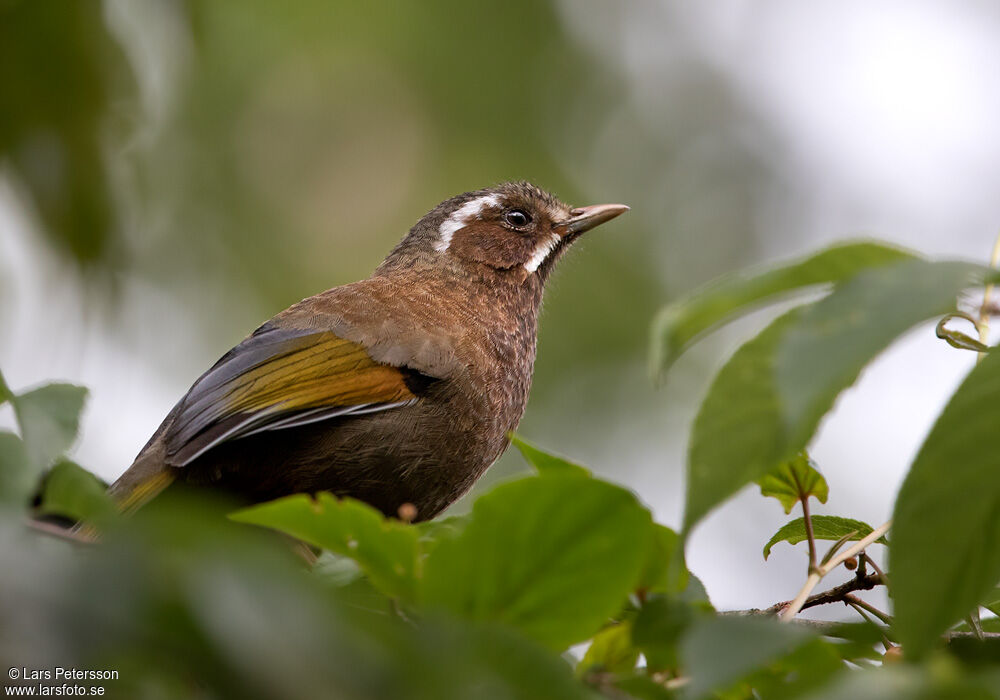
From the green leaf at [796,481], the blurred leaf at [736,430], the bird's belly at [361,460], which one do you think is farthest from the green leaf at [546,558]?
the bird's belly at [361,460]

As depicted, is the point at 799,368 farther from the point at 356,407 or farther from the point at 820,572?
the point at 356,407

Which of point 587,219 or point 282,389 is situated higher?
point 587,219

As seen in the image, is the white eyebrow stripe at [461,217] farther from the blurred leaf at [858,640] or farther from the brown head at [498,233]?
the blurred leaf at [858,640]

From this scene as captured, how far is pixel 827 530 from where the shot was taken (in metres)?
2.37

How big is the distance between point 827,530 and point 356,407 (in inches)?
75.1

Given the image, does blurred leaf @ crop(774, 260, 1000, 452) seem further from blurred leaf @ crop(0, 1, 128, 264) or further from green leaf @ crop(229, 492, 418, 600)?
blurred leaf @ crop(0, 1, 128, 264)

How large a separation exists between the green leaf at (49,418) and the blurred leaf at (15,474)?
0.8 inches

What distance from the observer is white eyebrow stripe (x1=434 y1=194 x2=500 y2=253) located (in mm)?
5492

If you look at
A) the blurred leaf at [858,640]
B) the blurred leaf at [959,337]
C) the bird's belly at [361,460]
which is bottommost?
the blurred leaf at [858,640]

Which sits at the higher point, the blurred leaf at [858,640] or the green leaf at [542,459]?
the green leaf at [542,459]

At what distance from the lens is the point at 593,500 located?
4.90ft

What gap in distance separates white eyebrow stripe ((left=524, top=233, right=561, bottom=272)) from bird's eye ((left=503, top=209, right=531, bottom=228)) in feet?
0.49

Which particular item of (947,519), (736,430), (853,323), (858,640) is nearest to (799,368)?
(853,323)

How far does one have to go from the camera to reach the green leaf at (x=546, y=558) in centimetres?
147
